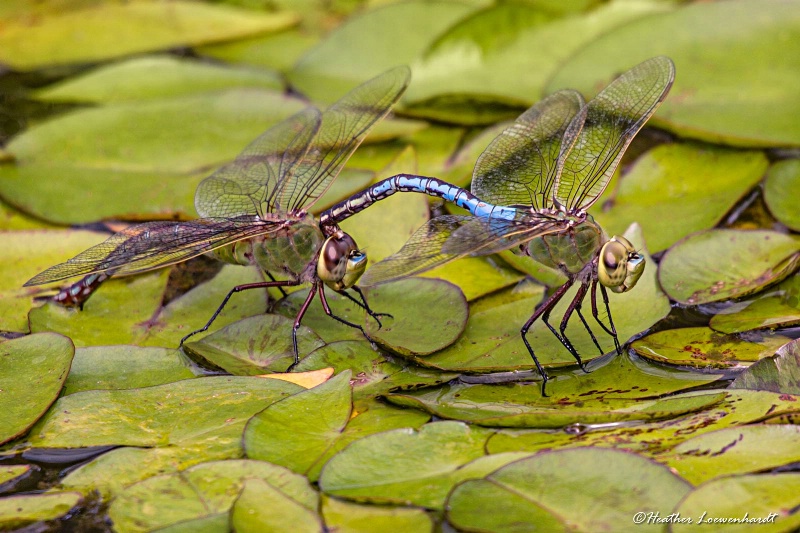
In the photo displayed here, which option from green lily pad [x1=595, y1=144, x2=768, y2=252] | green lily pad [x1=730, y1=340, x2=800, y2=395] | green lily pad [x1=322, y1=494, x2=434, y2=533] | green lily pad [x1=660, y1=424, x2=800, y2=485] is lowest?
green lily pad [x1=660, y1=424, x2=800, y2=485]

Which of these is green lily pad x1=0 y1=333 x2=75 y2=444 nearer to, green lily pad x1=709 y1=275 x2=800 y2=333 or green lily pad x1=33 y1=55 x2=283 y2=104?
green lily pad x1=33 y1=55 x2=283 y2=104

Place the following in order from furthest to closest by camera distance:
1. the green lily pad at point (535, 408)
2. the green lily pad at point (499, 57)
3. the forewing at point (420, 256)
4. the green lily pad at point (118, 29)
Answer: the green lily pad at point (118, 29) → the green lily pad at point (499, 57) → the forewing at point (420, 256) → the green lily pad at point (535, 408)

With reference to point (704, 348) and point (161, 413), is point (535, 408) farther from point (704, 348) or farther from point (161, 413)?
point (161, 413)

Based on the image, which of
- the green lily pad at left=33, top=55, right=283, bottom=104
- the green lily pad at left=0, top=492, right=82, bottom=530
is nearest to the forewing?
the green lily pad at left=0, top=492, right=82, bottom=530

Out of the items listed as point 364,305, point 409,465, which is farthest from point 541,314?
point 409,465

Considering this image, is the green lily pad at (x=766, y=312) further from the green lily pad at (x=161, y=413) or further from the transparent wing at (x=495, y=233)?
the green lily pad at (x=161, y=413)

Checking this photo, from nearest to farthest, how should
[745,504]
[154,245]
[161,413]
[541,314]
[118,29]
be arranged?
[745,504], [161,413], [541,314], [154,245], [118,29]

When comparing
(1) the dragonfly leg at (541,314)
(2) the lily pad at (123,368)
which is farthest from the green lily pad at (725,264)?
(2) the lily pad at (123,368)
